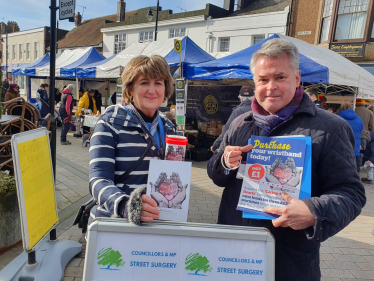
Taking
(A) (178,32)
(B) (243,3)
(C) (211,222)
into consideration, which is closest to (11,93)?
(C) (211,222)

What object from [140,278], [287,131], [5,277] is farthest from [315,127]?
[5,277]

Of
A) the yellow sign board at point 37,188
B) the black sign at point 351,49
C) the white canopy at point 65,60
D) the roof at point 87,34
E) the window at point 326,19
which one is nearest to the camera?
the yellow sign board at point 37,188

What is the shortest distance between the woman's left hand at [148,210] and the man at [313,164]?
0.42m

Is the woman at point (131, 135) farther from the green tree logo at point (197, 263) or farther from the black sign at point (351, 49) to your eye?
the black sign at point (351, 49)

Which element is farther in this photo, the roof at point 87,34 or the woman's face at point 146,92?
the roof at point 87,34

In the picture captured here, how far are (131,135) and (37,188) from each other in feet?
4.44

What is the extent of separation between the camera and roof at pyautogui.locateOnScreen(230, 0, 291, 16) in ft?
55.2

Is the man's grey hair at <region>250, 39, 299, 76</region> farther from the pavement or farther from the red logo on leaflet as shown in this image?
the pavement

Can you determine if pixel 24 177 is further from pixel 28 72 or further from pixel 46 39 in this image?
pixel 46 39

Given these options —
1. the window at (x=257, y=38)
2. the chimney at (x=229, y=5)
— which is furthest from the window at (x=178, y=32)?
the window at (x=257, y=38)

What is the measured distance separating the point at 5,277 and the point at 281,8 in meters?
18.6

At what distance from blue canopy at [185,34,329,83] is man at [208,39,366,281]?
456cm

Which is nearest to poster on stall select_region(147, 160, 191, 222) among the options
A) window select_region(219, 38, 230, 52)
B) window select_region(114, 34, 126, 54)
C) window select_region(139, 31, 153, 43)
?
window select_region(219, 38, 230, 52)

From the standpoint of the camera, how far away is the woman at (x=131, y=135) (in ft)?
4.42
